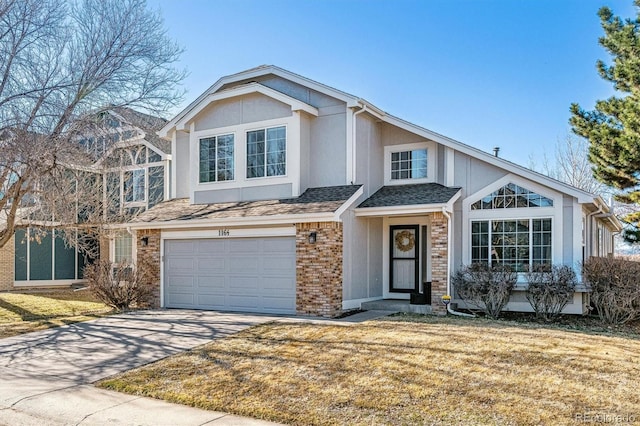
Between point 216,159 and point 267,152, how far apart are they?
1847mm

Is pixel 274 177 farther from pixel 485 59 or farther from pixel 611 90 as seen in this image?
pixel 611 90

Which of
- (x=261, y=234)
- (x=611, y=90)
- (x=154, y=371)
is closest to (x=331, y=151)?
(x=261, y=234)

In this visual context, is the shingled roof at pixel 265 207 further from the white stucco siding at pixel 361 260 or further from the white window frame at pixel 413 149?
the white window frame at pixel 413 149

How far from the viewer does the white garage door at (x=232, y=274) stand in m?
13.8

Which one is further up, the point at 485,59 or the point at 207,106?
the point at 485,59

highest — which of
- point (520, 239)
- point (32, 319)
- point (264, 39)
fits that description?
point (264, 39)

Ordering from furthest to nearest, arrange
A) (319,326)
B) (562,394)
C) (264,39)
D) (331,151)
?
(264,39) → (331,151) → (319,326) → (562,394)

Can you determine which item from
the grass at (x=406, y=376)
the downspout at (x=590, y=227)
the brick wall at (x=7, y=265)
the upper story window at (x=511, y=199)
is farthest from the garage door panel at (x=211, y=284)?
the brick wall at (x=7, y=265)

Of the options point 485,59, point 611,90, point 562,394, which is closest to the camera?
point 562,394

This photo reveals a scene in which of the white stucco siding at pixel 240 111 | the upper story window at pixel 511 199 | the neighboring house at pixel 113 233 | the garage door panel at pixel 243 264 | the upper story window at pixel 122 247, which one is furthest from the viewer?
the upper story window at pixel 122 247

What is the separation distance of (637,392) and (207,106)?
13266 millimetres

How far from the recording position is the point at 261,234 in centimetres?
1416

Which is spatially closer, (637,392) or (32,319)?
(637,392)

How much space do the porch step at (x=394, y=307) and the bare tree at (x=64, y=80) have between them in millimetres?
7902
